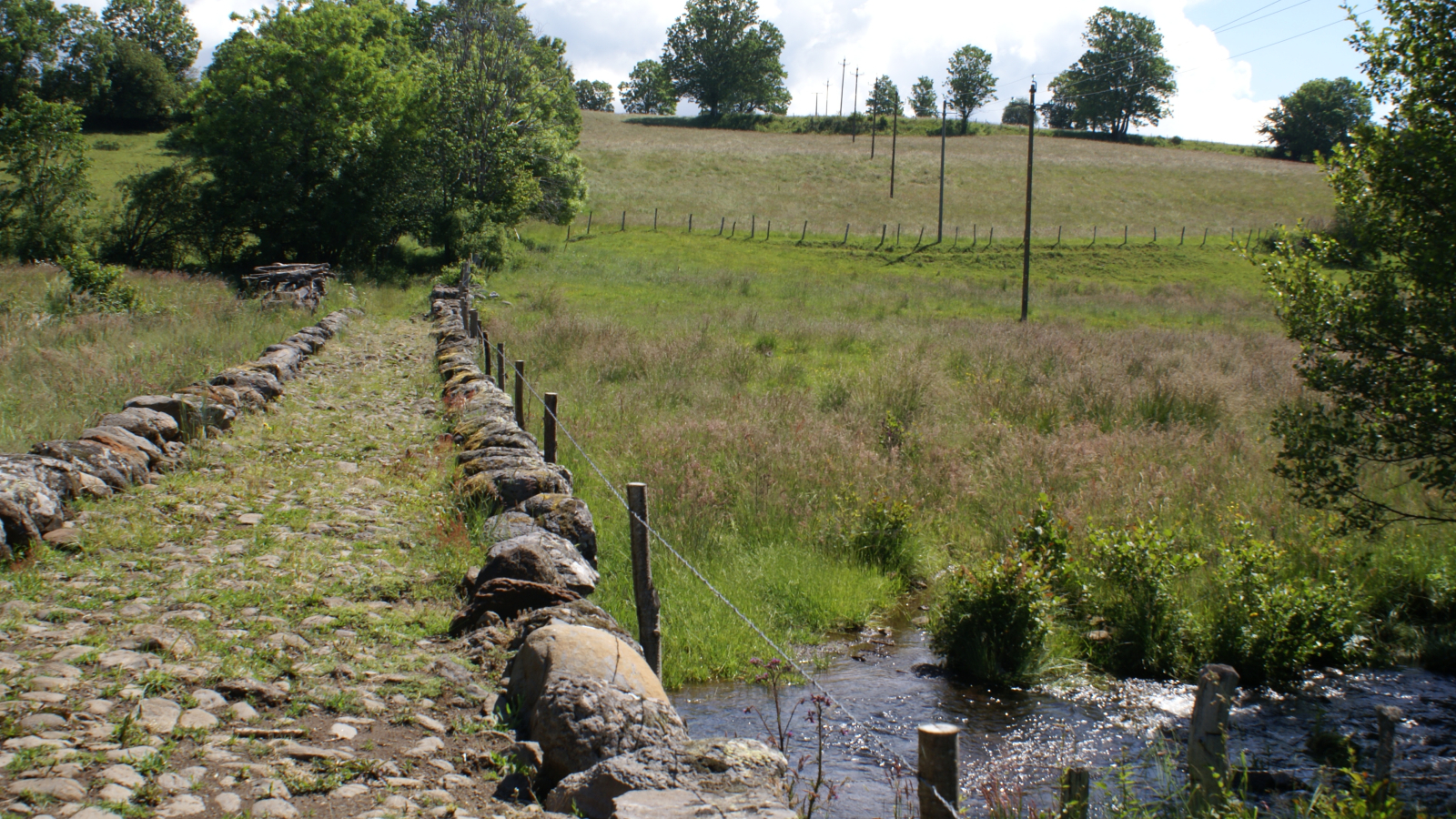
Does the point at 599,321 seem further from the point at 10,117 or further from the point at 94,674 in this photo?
the point at 10,117

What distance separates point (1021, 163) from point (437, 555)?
79.1 meters

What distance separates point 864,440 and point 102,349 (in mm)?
10718

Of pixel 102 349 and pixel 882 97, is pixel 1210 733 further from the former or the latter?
pixel 882 97

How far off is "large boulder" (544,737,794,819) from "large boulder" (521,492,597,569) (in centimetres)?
298

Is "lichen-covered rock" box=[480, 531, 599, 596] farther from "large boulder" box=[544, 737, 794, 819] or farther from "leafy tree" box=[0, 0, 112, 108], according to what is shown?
"leafy tree" box=[0, 0, 112, 108]

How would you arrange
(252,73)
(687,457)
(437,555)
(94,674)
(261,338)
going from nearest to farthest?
(94,674) < (437,555) < (687,457) < (261,338) < (252,73)

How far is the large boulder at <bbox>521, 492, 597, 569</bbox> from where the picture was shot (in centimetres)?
648

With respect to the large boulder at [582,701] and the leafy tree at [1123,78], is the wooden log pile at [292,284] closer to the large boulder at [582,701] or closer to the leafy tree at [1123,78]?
the large boulder at [582,701]

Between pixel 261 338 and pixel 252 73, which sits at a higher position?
pixel 252 73

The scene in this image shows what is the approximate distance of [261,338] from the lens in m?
15.0

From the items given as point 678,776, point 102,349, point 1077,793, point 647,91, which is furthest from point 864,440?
point 647,91

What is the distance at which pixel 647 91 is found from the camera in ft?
402

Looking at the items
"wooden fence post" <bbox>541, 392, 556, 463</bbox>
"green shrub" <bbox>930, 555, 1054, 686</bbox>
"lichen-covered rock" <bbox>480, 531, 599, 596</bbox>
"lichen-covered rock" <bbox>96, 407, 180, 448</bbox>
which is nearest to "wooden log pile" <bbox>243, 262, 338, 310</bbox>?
"lichen-covered rock" <bbox>96, 407, 180, 448</bbox>

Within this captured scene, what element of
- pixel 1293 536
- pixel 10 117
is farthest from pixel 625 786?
pixel 10 117
